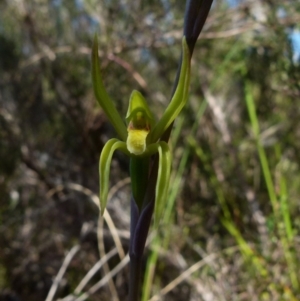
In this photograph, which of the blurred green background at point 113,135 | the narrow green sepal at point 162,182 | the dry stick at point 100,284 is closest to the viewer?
the narrow green sepal at point 162,182

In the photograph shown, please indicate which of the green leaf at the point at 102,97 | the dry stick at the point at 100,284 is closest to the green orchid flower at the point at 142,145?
the green leaf at the point at 102,97

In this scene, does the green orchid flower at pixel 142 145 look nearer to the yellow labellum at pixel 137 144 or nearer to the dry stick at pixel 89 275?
the yellow labellum at pixel 137 144

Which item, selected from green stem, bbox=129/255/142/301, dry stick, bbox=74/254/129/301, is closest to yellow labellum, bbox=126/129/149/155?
green stem, bbox=129/255/142/301

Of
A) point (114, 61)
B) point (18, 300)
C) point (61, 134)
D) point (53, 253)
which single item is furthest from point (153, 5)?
point (18, 300)

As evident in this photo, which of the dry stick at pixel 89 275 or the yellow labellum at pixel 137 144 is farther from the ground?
the yellow labellum at pixel 137 144

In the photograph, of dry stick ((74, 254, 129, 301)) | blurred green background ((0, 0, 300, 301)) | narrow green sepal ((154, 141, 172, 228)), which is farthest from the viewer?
blurred green background ((0, 0, 300, 301))

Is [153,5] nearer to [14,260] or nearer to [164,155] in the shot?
[14,260]

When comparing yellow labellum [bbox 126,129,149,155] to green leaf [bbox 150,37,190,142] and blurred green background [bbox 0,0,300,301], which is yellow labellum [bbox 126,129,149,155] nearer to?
green leaf [bbox 150,37,190,142]

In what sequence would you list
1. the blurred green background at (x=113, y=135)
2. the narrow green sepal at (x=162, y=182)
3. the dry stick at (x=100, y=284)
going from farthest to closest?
the blurred green background at (x=113, y=135)
the dry stick at (x=100, y=284)
the narrow green sepal at (x=162, y=182)

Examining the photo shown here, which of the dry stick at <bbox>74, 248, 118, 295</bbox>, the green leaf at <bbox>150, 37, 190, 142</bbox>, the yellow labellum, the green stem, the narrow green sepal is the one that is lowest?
the dry stick at <bbox>74, 248, 118, 295</bbox>
